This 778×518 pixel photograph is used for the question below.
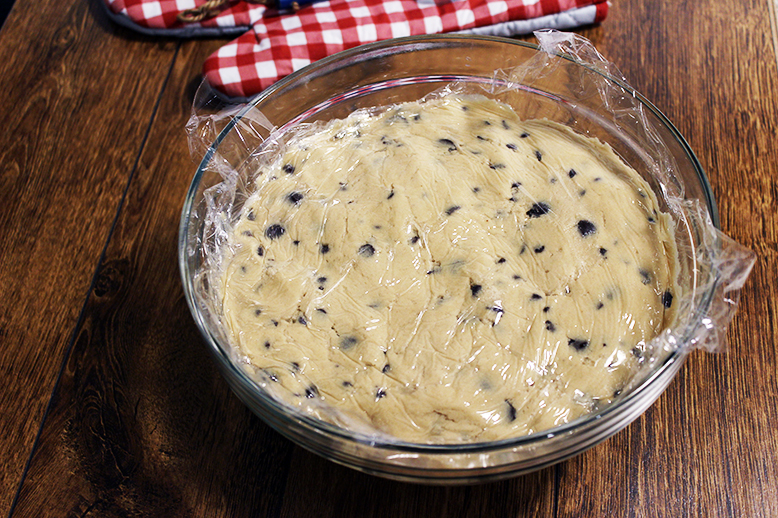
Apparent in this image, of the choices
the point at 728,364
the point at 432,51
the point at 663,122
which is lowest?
the point at 728,364

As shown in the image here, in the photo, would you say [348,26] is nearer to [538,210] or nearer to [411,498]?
[538,210]

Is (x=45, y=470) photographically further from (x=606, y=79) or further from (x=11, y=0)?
(x=11, y=0)

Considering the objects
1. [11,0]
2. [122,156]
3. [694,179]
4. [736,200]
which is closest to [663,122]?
[694,179]

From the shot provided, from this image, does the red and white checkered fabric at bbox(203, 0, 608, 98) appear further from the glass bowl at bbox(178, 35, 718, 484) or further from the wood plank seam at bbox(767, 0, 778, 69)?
the wood plank seam at bbox(767, 0, 778, 69)

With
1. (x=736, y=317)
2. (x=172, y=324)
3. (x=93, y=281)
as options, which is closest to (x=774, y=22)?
(x=736, y=317)

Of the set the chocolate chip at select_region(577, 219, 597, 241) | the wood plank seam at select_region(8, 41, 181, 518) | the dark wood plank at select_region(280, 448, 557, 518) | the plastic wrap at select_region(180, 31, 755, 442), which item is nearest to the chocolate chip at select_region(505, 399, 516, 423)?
the plastic wrap at select_region(180, 31, 755, 442)

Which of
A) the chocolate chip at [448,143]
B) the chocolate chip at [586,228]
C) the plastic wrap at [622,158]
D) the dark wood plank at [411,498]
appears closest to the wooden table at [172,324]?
the dark wood plank at [411,498]
